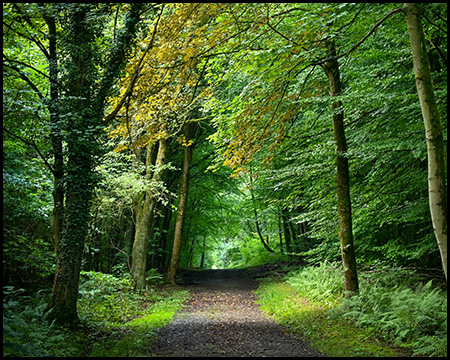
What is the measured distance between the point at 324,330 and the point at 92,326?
4684mm

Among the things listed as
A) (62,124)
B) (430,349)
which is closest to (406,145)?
(430,349)

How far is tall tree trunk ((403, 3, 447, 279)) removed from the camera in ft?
14.9

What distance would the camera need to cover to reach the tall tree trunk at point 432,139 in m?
4.54

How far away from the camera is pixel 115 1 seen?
6371 mm

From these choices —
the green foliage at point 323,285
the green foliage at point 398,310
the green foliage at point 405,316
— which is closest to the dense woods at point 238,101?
the green foliage at point 398,310

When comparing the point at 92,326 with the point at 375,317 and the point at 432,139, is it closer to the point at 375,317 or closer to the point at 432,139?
Answer: the point at 375,317

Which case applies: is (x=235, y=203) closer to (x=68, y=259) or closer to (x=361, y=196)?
(x=361, y=196)

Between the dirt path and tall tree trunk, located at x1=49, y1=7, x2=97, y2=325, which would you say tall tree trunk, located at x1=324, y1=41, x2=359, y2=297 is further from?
tall tree trunk, located at x1=49, y1=7, x2=97, y2=325

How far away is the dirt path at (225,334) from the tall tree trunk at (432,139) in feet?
9.38

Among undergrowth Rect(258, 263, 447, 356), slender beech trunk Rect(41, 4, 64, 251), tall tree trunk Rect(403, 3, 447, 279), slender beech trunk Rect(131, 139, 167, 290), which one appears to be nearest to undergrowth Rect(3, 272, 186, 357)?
slender beech trunk Rect(131, 139, 167, 290)

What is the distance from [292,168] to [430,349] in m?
4.83

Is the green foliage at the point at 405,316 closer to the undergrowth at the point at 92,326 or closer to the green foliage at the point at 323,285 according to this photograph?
the green foliage at the point at 323,285

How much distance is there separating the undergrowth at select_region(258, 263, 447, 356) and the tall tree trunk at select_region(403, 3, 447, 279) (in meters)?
1.49

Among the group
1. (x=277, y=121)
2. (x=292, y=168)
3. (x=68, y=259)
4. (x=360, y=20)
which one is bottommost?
(x=68, y=259)
